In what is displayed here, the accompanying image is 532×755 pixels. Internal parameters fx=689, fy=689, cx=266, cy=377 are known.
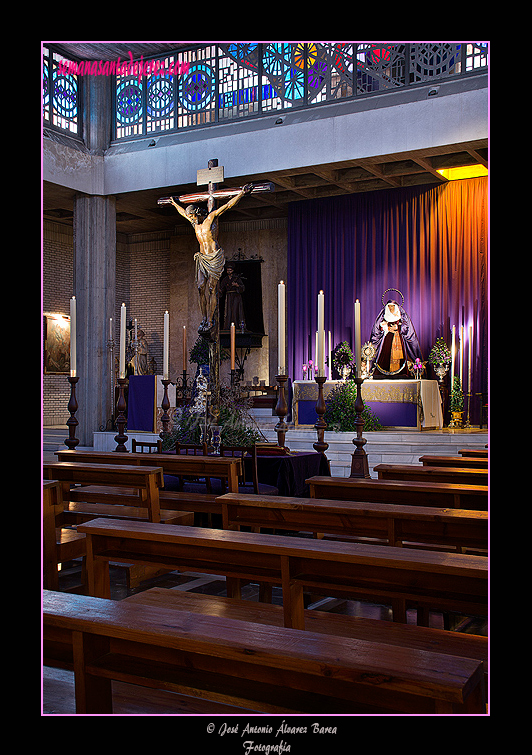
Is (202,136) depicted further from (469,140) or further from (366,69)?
(469,140)

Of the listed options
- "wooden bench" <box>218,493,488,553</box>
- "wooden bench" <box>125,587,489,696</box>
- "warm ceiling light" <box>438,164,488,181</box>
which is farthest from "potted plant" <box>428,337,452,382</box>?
"wooden bench" <box>125,587,489,696</box>

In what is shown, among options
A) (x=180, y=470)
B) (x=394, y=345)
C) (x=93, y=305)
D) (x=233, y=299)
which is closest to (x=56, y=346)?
(x=93, y=305)

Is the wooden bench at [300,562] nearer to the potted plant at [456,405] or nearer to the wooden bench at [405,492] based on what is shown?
the wooden bench at [405,492]

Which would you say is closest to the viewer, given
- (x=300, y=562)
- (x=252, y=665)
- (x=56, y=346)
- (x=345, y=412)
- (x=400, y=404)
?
(x=252, y=665)

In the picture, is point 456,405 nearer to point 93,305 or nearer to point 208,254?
point 208,254

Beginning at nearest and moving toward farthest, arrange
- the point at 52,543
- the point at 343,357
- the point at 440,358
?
the point at 52,543, the point at 440,358, the point at 343,357

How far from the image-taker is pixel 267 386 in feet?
47.2

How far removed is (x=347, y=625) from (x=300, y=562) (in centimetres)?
31

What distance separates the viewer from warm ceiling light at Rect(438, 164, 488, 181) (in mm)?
12429

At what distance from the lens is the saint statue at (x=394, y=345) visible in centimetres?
1248

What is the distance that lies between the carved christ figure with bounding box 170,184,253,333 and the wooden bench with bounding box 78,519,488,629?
15.4ft
